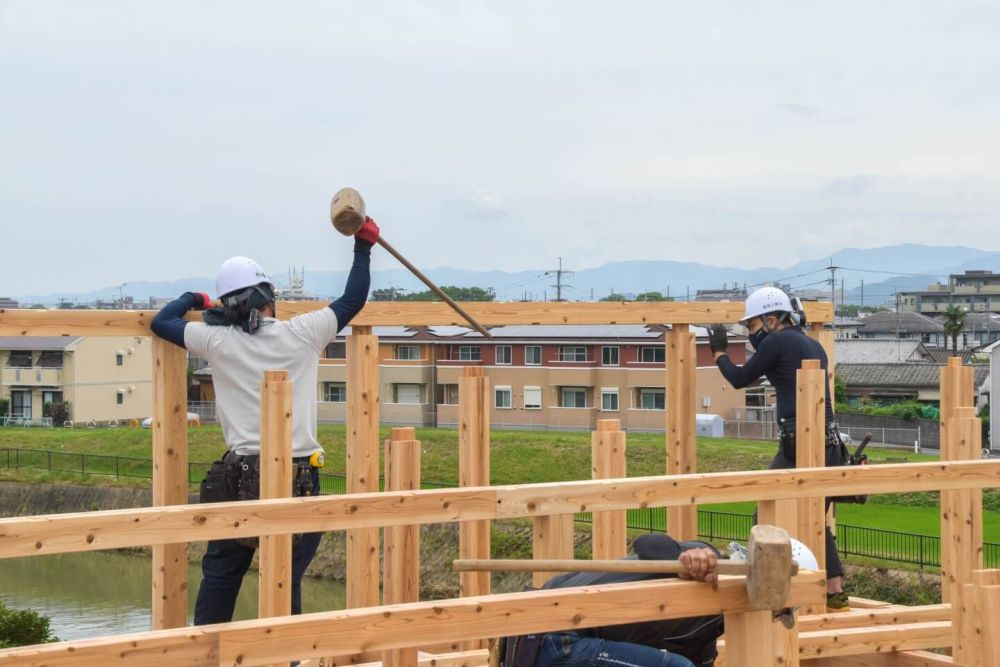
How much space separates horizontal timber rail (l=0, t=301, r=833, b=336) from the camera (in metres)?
6.03

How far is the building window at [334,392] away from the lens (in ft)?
188

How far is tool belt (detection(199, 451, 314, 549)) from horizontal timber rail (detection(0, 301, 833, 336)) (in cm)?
84

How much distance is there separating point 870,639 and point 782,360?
1743 millimetres

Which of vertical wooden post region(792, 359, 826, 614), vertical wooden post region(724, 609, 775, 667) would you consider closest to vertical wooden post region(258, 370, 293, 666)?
vertical wooden post region(724, 609, 775, 667)

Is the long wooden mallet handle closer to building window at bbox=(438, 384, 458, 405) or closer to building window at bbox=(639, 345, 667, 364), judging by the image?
building window at bbox=(639, 345, 667, 364)

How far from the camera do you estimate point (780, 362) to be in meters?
7.51

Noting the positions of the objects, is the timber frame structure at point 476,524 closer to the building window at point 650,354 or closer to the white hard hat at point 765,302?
the white hard hat at point 765,302

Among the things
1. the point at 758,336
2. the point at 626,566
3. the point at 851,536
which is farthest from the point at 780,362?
the point at 851,536

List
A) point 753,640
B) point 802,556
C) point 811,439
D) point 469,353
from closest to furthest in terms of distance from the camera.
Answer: point 753,640, point 802,556, point 811,439, point 469,353

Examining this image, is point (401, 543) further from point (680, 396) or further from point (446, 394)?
point (446, 394)

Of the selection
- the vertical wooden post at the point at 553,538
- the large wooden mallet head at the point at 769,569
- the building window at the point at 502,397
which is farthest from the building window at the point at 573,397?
the large wooden mallet head at the point at 769,569

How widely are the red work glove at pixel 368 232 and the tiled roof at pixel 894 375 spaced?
58381 mm

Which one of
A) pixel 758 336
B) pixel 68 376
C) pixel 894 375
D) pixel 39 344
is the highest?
pixel 39 344

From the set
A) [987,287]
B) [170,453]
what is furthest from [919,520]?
[987,287]
